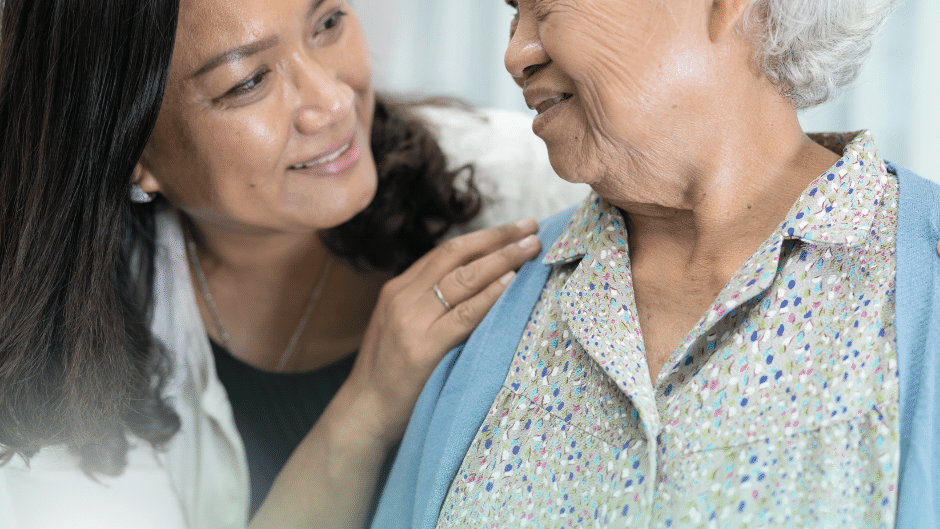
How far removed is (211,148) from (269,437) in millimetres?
767

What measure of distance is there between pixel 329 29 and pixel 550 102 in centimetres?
59

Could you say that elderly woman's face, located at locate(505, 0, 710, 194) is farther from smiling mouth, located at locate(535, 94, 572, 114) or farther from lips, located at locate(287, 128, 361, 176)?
lips, located at locate(287, 128, 361, 176)

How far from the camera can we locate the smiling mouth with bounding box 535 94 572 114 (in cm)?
99

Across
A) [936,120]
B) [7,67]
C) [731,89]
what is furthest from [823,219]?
[7,67]

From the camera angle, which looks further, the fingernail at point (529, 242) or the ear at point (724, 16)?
the fingernail at point (529, 242)

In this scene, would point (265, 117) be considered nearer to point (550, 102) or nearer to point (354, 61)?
point (354, 61)

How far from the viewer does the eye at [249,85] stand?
1.26 metres

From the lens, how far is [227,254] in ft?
5.65

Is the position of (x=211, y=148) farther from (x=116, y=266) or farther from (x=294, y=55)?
(x=116, y=266)

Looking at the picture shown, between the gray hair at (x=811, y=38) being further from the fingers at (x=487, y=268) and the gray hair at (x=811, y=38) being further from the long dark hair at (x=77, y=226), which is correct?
the long dark hair at (x=77, y=226)

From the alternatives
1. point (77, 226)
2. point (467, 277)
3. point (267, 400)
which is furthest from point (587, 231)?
point (267, 400)

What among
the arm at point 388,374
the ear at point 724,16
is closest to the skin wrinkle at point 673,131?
the ear at point 724,16

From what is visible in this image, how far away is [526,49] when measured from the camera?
38.0 inches

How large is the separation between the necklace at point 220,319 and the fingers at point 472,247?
0.55 m
